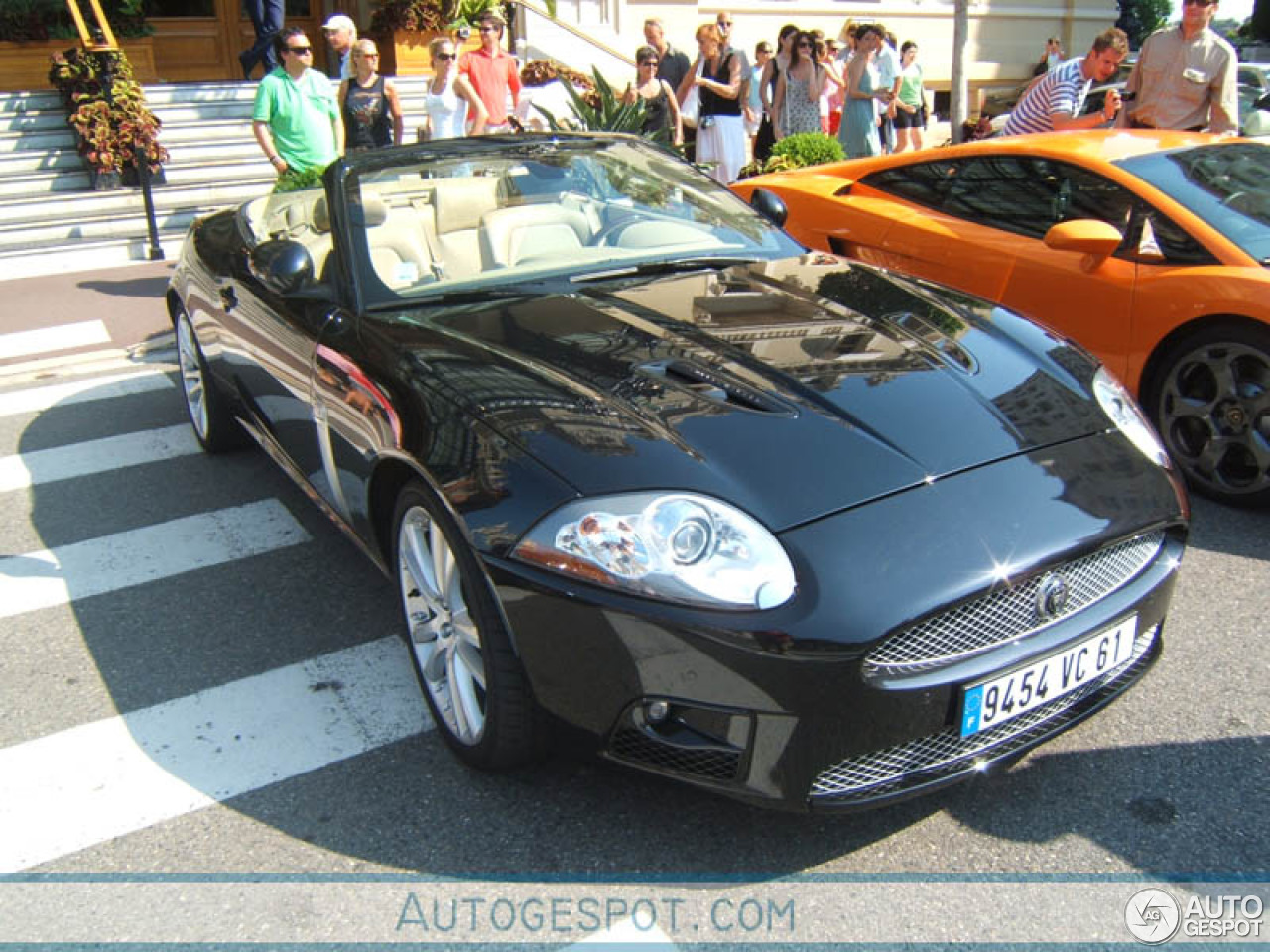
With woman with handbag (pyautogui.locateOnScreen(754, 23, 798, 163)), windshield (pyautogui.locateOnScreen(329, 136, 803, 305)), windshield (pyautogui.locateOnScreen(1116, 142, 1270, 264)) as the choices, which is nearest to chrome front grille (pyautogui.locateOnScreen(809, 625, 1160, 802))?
windshield (pyautogui.locateOnScreen(329, 136, 803, 305))

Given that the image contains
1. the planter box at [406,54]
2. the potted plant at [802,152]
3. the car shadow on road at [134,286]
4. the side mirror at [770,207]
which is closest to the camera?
the side mirror at [770,207]

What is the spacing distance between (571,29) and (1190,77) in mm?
10994

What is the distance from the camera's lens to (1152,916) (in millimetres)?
2346

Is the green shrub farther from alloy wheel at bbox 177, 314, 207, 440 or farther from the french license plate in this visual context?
the french license plate

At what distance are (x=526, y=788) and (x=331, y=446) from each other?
1198 millimetres

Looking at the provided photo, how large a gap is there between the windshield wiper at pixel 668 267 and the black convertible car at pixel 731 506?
0.05 feet

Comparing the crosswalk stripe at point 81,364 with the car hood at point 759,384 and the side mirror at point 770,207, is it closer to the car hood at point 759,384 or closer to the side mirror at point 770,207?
the side mirror at point 770,207

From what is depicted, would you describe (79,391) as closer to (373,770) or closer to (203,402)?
(203,402)

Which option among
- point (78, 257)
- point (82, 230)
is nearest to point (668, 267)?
point (78, 257)

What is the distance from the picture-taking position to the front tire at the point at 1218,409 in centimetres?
417

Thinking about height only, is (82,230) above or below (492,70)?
below

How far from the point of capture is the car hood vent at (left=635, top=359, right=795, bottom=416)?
9.06ft

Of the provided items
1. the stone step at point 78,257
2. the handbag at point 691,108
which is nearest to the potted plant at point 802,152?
the handbag at point 691,108

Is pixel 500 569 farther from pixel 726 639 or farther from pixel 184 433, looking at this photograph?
pixel 184 433
